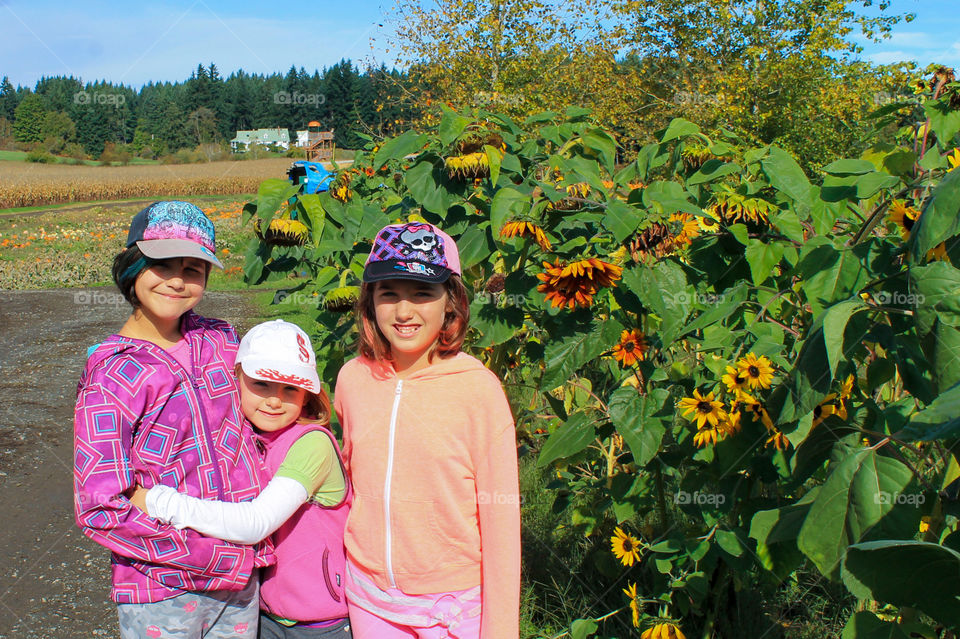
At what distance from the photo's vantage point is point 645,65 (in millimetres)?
17547

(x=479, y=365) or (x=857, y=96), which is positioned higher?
(x=857, y=96)

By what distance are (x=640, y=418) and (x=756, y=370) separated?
0.93ft

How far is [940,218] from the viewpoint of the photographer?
0.98 m

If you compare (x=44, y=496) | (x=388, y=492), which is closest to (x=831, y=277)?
(x=388, y=492)

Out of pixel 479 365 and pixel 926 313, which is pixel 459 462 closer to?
pixel 479 365

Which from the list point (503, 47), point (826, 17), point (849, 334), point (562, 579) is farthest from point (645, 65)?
point (849, 334)

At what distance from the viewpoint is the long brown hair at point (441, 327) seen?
1699 mm

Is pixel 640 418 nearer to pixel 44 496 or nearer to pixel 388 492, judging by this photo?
pixel 388 492

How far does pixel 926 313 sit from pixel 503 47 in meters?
13.3

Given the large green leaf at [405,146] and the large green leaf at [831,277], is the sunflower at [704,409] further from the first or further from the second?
the large green leaf at [405,146]

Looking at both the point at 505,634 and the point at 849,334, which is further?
the point at 505,634

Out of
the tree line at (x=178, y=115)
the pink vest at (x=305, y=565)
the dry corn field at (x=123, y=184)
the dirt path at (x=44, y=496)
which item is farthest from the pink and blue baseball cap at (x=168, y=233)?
the tree line at (x=178, y=115)

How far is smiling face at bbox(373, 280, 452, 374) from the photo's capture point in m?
1.65

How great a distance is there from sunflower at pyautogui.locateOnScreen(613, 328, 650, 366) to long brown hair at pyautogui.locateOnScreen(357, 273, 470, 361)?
39 cm
